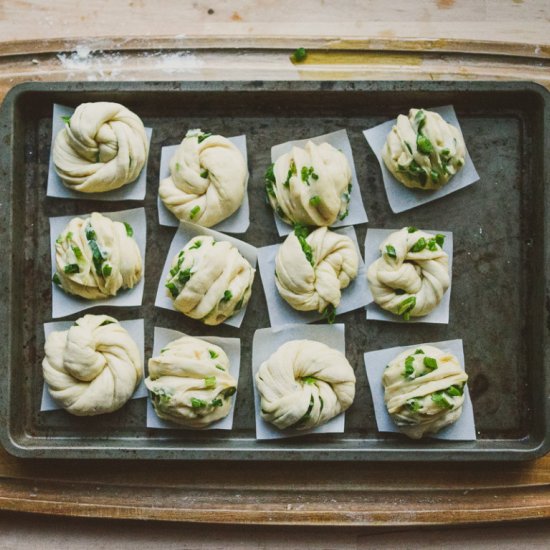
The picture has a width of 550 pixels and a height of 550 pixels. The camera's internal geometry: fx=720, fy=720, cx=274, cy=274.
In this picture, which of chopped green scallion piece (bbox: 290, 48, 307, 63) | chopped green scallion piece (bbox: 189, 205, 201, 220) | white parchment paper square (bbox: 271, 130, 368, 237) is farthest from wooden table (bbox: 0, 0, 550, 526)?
chopped green scallion piece (bbox: 189, 205, 201, 220)

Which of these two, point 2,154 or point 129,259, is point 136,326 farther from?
point 2,154

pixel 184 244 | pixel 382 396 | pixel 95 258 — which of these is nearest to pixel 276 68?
pixel 184 244

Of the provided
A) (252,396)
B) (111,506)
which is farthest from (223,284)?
(111,506)

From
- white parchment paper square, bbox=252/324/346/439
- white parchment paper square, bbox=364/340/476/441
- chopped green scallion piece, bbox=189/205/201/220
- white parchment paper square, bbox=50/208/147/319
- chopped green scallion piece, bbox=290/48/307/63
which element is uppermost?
chopped green scallion piece, bbox=290/48/307/63

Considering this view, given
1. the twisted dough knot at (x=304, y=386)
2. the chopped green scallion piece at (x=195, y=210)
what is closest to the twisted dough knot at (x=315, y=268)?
the twisted dough knot at (x=304, y=386)

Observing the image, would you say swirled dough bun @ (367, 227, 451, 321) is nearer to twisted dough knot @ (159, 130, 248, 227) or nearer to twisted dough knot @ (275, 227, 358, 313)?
twisted dough knot @ (275, 227, 358, 313)

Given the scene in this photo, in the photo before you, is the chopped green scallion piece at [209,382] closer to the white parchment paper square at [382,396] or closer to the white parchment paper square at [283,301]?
the white parchment paper square at [283,301]
